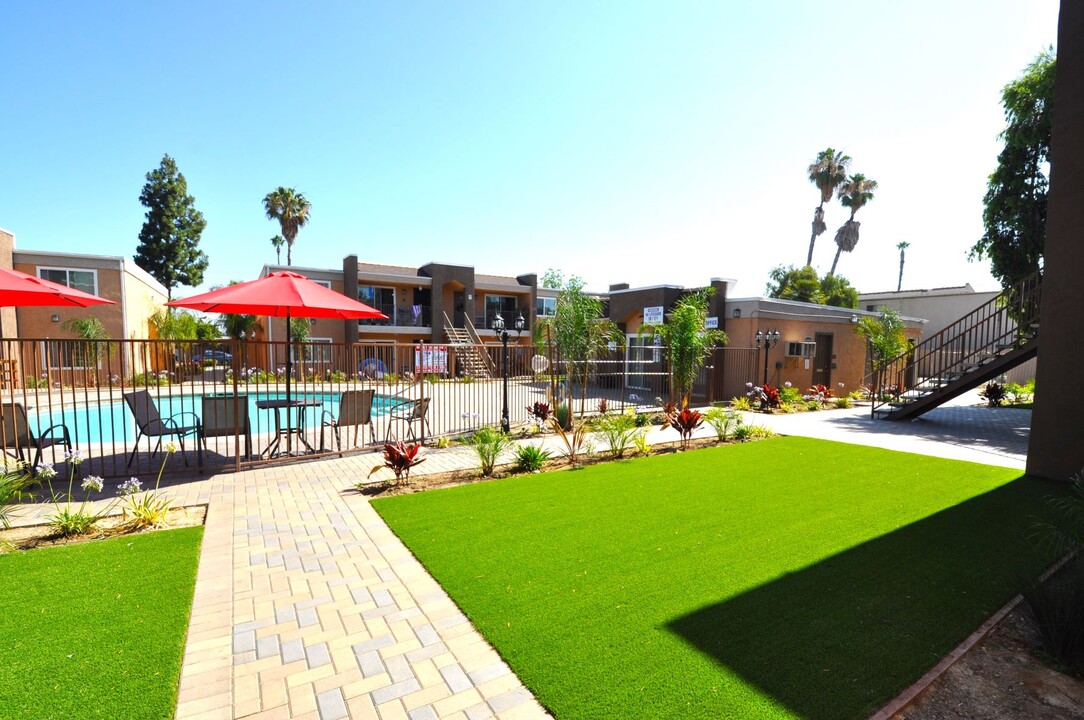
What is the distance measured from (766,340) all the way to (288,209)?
36858 millimetres

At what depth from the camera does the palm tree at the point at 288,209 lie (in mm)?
38219

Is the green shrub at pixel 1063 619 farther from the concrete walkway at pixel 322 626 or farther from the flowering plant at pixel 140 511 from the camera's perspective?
the flowering plant at pixel 140 511

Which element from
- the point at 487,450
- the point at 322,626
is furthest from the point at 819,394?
the point at 322,626

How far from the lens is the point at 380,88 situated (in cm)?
1170

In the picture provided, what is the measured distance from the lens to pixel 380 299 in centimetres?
2739

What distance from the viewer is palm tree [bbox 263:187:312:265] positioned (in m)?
38.2

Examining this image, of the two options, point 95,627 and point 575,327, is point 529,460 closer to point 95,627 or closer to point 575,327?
point 575,327

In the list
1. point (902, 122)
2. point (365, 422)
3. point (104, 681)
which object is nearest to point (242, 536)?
point (104, 681)

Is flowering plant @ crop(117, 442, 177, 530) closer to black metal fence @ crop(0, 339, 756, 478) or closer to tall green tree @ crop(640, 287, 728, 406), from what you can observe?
black metal fence @ crop(0, 339, 756, 478)

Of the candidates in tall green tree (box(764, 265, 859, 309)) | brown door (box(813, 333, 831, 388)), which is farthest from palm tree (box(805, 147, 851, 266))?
brown door (box(813, 333, 831, 388))

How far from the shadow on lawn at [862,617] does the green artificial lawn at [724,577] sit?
12 millimetres

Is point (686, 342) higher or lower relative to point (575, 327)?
lower

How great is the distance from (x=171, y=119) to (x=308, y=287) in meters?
8.07

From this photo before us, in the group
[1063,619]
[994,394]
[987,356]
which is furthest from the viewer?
[994,394]
